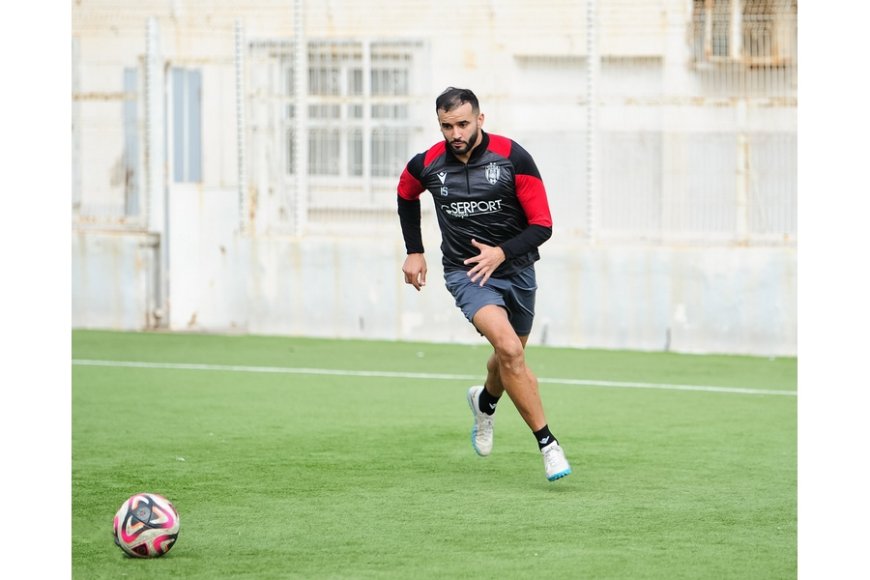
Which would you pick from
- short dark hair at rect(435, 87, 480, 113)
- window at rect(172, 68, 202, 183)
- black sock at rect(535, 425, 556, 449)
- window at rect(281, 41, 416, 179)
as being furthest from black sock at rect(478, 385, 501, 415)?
window at rect(172, 68, 202, 183)

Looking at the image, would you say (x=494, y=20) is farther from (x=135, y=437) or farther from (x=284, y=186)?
(x=135, y=437)

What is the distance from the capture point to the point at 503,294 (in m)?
8.35

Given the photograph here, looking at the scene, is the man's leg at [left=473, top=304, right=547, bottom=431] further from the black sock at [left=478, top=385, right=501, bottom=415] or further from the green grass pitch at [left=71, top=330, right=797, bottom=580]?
the black sock at [left=478, top=385, right=501, bottom=415]

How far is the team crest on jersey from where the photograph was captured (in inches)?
320

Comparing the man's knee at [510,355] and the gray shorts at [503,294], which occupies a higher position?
the gray shorts at [503,294]

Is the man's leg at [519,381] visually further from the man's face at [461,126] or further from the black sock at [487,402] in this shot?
the man's face at [461,126]

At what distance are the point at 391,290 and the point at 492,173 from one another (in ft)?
26.8

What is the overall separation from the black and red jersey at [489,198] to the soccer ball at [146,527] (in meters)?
2.59

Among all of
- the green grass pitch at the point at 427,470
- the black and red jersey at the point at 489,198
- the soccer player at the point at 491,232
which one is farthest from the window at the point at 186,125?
the black and red jersey at the point at 489,198

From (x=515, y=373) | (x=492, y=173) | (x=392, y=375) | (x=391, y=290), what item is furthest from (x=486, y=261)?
(x=391, y=290)

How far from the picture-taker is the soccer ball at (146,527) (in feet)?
20.5
